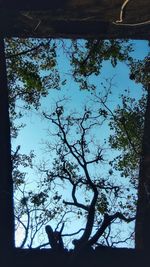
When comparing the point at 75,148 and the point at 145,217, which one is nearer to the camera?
the point at 145,217

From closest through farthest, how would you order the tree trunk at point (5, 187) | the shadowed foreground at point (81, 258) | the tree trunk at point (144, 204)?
the tree trunk at point (5, 187) < the shadowed foreground at point (81, 258) < the tree trunk at point (144, 204)

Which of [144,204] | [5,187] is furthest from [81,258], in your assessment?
[144,204]

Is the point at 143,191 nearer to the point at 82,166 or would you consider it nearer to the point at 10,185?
the point at 82,166

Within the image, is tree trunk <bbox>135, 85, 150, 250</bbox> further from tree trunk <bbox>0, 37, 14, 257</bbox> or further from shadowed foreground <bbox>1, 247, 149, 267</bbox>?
tree trunk <bbox>0, 37, 14, 257</bbox>

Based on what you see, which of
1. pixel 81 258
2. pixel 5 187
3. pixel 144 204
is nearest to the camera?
pixel 5 187

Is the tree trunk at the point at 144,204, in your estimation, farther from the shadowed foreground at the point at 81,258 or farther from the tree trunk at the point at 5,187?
the tree trunk at the point at 5,187

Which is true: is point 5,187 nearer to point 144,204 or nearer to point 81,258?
point 81,258

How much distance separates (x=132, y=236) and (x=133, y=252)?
3.09m

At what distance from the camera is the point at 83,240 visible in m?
11.0

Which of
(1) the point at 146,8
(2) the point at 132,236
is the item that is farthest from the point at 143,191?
(1) the point at 146,8

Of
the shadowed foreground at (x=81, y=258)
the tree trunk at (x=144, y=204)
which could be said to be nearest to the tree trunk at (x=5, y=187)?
the shadowed foreground at (x=81, y=258)

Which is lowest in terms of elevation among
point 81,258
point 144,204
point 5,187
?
point 81,258

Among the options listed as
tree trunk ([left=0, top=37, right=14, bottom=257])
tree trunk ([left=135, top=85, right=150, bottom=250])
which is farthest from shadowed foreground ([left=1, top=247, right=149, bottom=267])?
tree trunk ([left=135, top=85, right=150, bottom=250])

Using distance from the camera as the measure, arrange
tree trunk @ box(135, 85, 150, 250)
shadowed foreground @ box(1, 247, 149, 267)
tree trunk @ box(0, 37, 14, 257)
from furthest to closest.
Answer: tree trunk @ box(135, 85, 150, 250) < shadowed foreground @ box(1, 247, 149, 267) < tree trunk @ box(0, 37, 14, 257)
